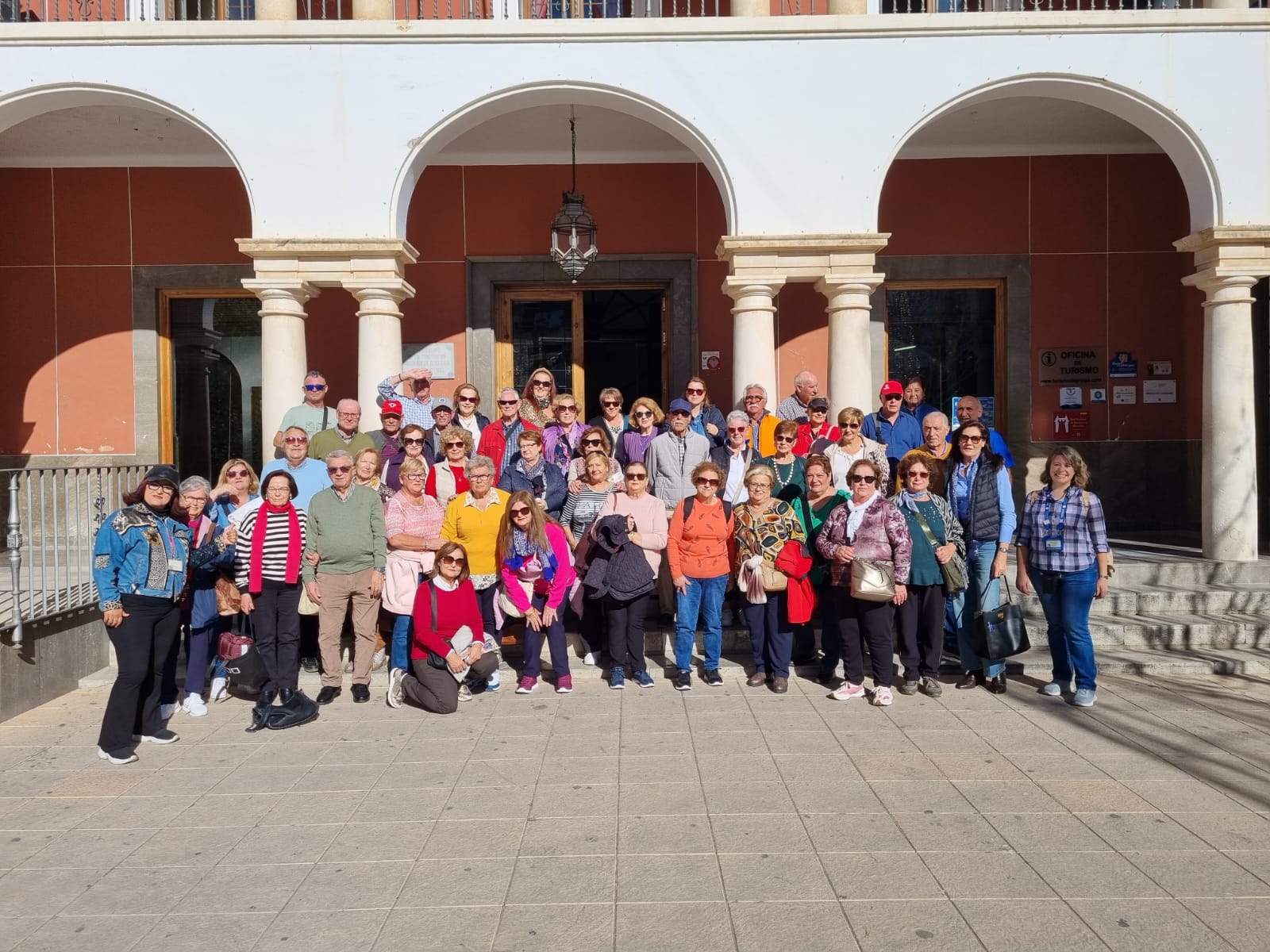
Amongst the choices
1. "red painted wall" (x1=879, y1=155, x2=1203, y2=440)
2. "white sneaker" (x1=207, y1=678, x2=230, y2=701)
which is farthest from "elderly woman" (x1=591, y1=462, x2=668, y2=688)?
"red painted wall" (x1=879, y1=155, x2=1203, y2=440)

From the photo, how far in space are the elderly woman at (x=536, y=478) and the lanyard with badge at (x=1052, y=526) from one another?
3.29 metres

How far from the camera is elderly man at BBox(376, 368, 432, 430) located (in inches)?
311

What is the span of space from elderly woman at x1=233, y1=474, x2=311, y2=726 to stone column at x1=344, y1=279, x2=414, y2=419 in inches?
88.5

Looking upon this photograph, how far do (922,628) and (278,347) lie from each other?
5738mm

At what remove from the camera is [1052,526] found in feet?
19.5

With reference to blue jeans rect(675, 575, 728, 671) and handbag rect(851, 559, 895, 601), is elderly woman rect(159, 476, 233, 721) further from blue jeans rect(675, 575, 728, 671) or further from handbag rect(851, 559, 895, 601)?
handbag rect(851, 559, 895, 601)

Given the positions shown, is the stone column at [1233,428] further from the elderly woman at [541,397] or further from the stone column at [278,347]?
the stone column at [278,347]

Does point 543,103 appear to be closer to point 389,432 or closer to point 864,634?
point 389,432

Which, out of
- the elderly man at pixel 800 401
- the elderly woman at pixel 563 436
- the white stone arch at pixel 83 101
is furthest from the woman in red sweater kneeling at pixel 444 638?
the white stone arch at pixel 83 101

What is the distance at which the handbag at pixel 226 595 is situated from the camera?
20.4 feet

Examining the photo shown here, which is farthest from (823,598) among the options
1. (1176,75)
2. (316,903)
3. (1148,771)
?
(1176,75)

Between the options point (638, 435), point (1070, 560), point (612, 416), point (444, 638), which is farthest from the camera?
point (612, 416)

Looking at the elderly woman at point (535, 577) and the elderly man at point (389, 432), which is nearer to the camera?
the elderly woman at point (535, 577)

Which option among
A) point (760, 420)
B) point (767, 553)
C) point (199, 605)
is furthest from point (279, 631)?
point (760, 420)
